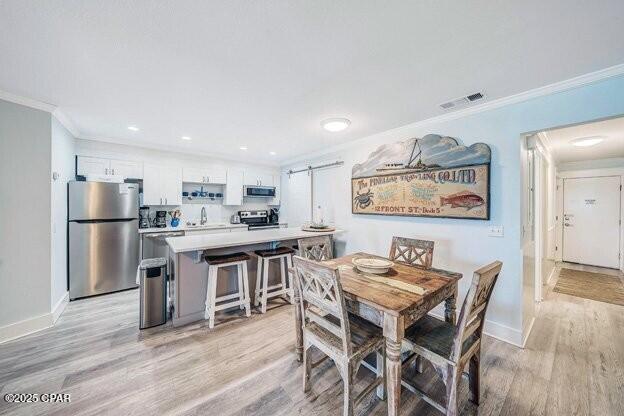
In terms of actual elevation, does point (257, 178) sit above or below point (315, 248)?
above

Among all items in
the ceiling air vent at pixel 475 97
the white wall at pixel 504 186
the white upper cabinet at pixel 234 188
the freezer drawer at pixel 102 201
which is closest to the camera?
the white wall at pixel 504 186

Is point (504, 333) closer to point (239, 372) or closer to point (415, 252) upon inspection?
point (415, 252)

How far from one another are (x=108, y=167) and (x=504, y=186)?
5.48 m

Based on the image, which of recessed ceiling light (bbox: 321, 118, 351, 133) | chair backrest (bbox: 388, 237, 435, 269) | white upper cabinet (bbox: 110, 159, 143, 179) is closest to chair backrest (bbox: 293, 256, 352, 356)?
chair backrest (bbox: 388, 237, 435, 269)

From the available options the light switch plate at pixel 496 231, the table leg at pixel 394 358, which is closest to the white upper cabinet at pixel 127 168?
the table leg at pixel 394 358

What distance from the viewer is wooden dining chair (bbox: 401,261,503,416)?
4.33 feet

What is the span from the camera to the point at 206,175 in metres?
4.86

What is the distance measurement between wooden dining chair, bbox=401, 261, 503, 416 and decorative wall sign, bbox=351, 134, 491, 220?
127 centimetres

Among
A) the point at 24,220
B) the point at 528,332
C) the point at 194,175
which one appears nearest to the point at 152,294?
the point at 24,220

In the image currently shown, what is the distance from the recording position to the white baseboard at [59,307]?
2649 millimetres

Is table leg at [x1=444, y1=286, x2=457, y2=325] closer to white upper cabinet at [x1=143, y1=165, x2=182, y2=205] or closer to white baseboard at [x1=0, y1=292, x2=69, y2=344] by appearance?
white baseboard at [x1=0, y1=292, x2=69, y2=344]

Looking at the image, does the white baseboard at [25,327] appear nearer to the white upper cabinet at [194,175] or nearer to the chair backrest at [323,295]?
the white upper cabinet at [194,175]

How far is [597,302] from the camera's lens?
10.7 ft

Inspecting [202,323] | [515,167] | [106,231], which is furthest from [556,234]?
[106,231]
